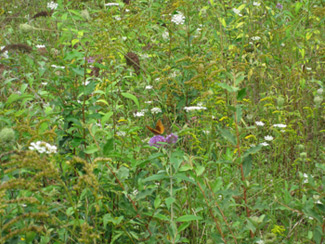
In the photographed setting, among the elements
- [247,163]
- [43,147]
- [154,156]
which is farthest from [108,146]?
[247,163]

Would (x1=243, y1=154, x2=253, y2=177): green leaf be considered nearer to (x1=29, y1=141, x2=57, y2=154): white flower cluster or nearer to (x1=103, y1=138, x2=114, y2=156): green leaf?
(x1=103, y1=138, x2=114, y2=156): green leaf

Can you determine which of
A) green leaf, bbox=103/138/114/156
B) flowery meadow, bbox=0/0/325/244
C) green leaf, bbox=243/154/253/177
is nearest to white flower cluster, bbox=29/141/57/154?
flowery meadow, bbox=0/0/325/244

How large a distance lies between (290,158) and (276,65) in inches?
46.8

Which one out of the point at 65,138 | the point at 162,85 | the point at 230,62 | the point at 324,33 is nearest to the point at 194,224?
the point at 65,138

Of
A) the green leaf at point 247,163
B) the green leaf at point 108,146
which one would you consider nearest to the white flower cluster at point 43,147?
the green leaf at point 108,146

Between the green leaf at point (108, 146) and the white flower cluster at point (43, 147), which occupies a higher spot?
the white flower cluster at point (43, 147)

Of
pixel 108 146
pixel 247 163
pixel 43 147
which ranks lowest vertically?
pixel 247 163

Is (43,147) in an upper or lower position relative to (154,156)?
upper

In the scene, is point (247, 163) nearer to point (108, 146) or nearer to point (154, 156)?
point (154, 156)

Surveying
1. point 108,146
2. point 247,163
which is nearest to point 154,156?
point 108,146

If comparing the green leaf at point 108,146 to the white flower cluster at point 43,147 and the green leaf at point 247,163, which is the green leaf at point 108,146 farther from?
the green leaf at point 247,163

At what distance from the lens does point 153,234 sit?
1.64 meters

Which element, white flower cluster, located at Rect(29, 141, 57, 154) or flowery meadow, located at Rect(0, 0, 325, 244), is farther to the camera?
flowery meadow, located at Rect(0, 0, 325, 244)

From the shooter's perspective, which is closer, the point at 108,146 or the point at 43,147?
the point at 43,147
